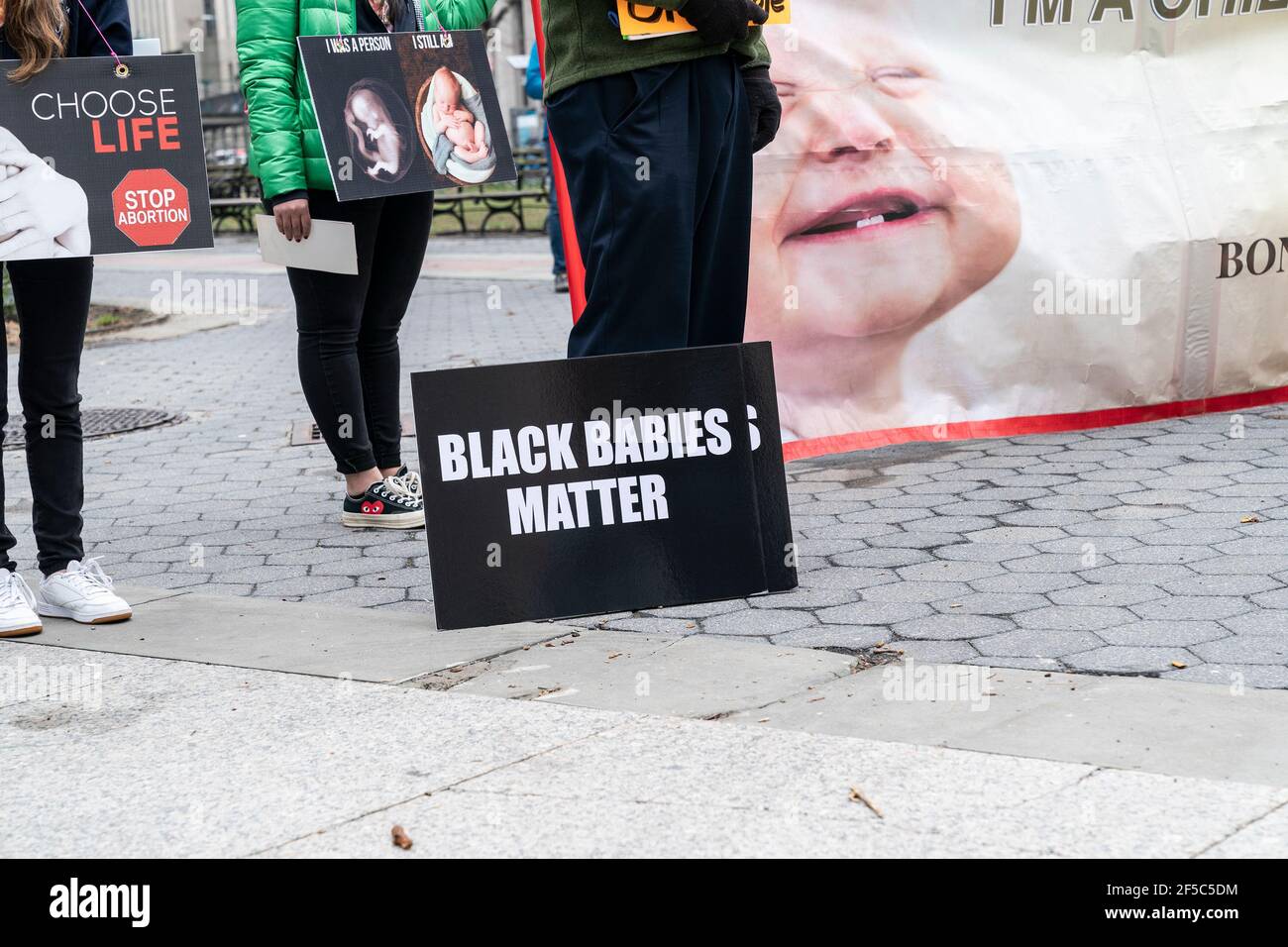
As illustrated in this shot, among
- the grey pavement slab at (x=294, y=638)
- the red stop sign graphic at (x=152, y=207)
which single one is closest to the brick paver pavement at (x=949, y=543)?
the grey pavement slab at (x=294, y=638)

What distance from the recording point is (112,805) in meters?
2.55

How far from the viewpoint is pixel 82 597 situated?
147 inches

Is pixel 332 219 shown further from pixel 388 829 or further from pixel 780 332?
pixel 388 829

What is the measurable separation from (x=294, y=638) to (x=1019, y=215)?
289cm

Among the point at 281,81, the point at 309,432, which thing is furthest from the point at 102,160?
the point at 309,432

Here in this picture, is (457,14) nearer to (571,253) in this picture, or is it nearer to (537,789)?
(571,253)

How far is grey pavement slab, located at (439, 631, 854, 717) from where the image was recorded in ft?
9.80

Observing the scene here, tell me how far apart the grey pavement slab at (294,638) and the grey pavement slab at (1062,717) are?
0.76 meters

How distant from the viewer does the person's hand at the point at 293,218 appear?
14.0 ft

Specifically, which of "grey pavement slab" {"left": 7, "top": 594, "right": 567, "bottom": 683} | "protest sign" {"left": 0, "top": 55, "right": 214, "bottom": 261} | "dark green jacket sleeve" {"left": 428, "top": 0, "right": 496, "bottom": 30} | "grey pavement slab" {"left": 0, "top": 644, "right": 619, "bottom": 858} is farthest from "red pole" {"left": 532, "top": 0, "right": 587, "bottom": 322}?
"grey pavement slab" {"left": 0, "top": 644, "right": 619, "bottom": 858}

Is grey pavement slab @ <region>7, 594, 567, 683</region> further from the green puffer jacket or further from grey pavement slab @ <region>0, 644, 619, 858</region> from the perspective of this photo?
the green puffer jacket

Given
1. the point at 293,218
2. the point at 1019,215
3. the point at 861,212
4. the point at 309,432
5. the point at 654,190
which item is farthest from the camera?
the point at 309,432

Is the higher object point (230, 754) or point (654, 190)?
point (654, 190)
